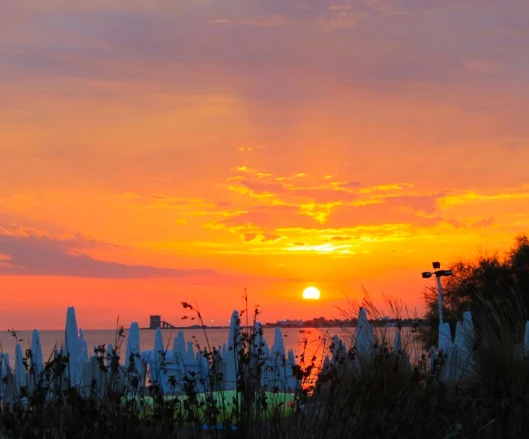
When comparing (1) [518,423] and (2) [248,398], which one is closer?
(2) [248,398]

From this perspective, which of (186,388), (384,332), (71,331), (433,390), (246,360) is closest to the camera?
(186,388)

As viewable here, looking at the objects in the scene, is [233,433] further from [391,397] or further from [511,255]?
[511,255]

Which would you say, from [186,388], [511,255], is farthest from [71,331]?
[511,255]

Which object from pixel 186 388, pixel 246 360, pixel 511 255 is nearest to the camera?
pixel 186 388

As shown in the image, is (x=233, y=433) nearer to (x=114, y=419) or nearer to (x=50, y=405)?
(x=114, y=419)

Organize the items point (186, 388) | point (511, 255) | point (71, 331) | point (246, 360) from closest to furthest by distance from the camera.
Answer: point (186, 388), point (246, 360), point (71, 331), point (511, 255)

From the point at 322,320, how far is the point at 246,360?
460cm

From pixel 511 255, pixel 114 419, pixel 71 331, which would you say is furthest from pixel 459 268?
pixel 114 419

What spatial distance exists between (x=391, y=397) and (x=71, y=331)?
6.80 meters

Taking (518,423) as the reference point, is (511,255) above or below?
above

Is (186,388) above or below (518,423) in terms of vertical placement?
above

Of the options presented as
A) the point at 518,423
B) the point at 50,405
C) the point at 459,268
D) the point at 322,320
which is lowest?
the point at 518,423

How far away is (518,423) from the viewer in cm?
526

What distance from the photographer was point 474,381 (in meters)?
8.77
